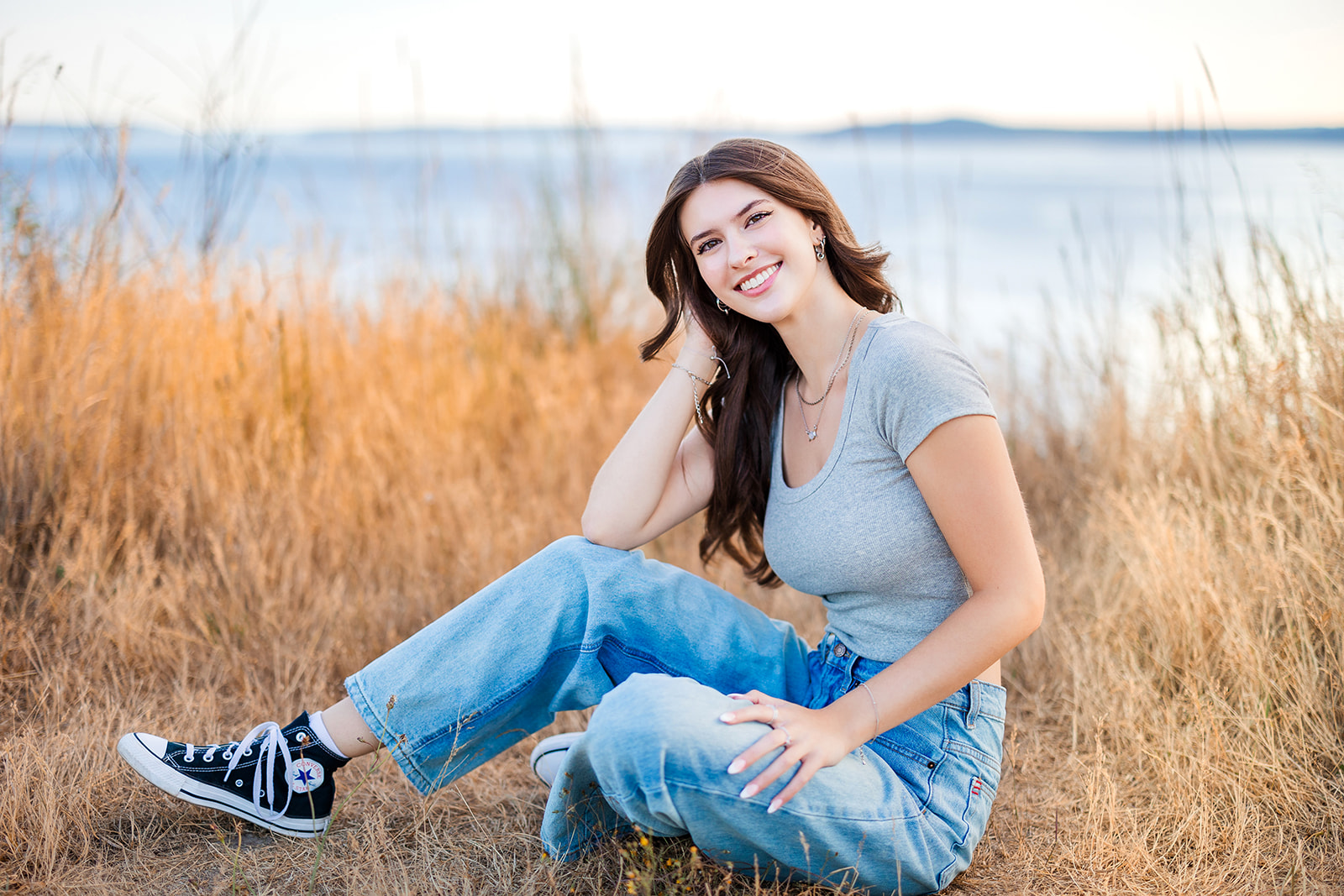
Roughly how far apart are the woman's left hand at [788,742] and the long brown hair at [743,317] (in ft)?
1.99

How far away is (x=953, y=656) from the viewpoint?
138 centimetres

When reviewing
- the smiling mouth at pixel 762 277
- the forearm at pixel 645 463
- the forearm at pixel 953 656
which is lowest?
the forearm at pixel 953 656

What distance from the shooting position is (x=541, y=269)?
15.2 ft

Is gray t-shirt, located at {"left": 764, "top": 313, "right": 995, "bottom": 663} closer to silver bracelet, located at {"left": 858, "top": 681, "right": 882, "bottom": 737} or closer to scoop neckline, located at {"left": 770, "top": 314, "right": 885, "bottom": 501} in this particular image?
scoop neckline, located at {"left": 770, "top": 314, "right": 885, "bottom": 501}

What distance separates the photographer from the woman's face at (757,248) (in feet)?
5.67

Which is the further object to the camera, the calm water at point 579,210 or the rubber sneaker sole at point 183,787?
the calm water at point 579,210

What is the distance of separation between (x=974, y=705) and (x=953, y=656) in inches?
7.6

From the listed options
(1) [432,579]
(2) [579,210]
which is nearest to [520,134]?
(2) [579,210]

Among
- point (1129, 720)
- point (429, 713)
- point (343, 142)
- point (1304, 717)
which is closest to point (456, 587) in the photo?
point (429, 713)

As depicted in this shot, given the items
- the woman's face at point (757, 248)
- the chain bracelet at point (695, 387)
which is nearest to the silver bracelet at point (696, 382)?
the chain bracelet at point (695, 387)

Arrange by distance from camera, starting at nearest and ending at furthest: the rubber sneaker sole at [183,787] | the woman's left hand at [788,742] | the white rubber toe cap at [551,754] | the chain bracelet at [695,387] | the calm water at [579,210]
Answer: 1. the woman's left hand at [788,742]
2. the rubber sneaker sole at [183,787]
3. the white rubber toe cap at [551,754]
4. the chain bracelet at [695,387]
5. the calm water at [579,210]

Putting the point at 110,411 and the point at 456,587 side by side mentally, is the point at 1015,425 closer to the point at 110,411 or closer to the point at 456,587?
the point at 456,587

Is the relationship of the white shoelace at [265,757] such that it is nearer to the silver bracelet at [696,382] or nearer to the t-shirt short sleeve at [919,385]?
the silver bracelet at [696,382]

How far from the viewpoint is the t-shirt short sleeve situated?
4.62ft
